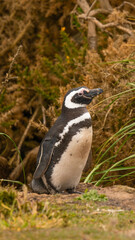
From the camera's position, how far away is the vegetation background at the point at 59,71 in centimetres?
405

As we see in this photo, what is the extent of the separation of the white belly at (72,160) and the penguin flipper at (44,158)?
0.09 m

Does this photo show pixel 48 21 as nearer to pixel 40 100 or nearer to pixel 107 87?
pixel 40 100

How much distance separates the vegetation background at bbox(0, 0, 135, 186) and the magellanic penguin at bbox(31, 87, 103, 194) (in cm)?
58

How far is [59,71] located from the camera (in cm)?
526

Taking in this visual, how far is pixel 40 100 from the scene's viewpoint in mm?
6152

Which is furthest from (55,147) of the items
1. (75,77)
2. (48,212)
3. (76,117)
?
(75,77)

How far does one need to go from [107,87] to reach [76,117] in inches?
50.0

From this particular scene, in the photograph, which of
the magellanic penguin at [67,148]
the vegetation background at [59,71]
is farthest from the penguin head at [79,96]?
the vegetation background at [59,71]

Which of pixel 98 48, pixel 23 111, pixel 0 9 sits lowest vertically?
pixel 23 111

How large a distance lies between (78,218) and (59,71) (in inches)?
138

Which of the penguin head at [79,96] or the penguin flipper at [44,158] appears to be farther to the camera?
the penguin head at [79,96]

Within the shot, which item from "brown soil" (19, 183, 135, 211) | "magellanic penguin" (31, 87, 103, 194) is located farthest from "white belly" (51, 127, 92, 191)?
"brown soil" (19, 183, 135, 211)

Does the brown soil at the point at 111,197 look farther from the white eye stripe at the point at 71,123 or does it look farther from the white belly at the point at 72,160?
the white eye stripe at the point at 71,123

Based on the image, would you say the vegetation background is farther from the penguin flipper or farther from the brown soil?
the penguin flipper
